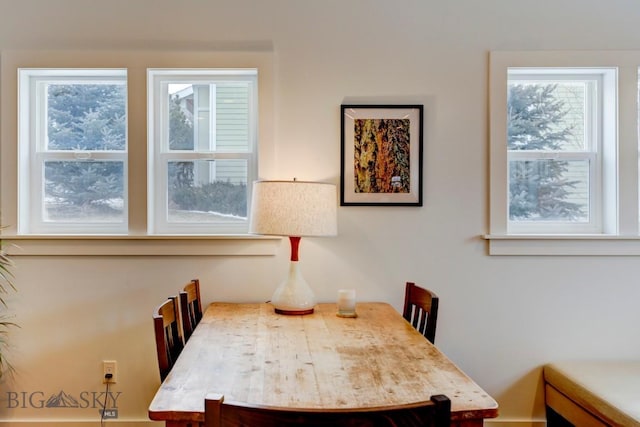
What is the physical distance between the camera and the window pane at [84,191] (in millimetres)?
2293

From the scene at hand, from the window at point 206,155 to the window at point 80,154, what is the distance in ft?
0.75

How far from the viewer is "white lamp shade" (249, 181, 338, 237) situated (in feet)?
5.96

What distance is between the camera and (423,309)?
72.1 inches

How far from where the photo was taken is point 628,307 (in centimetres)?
224

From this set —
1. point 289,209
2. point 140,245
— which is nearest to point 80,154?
point 140,245

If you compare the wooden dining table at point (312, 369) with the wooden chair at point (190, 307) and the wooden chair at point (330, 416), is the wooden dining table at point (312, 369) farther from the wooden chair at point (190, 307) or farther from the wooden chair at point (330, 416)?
the wooden chair at point (330, 416)

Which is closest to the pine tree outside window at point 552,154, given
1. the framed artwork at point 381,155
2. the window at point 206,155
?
the framed artwork at point 381,155

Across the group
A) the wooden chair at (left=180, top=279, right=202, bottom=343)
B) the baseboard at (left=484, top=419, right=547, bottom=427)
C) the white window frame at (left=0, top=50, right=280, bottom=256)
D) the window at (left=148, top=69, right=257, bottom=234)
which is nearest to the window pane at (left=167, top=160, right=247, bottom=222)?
the window at (left=148, top=69, right=257, bottom=234)

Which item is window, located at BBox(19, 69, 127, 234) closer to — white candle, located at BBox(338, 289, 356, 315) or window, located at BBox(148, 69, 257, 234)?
window, located at BBox(148, 69, 257, 234)

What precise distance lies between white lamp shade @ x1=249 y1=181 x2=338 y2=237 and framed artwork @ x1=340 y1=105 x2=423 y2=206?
1.24ft

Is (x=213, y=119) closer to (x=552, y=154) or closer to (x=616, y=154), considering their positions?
(x=552, y=154)

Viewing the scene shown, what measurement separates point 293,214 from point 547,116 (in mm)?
1538

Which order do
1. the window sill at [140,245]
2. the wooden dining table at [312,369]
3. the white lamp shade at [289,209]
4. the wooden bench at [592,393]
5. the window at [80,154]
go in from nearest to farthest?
1. the wooden dining table at [312,369]
2. the wooden bench at [592,393]
3. the white lamp shade at [289,209]
4. the window sill at [140,245]
5. the window at [80,154]

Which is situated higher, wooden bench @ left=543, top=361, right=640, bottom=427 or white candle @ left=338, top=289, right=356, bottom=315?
white candle @ left=338, top=289, right=356, bottom=315
